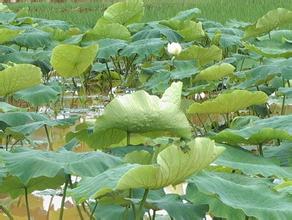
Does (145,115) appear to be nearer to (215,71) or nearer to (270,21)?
(215,71)

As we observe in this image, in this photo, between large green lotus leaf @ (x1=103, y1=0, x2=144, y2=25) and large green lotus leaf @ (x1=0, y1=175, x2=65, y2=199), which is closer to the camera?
large green lotus leaf @ (x1=0, y1=175, x2=65, y2=199)

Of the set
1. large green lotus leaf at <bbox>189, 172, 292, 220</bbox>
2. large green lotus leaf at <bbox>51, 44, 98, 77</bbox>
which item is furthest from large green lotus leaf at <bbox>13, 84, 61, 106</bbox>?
large green lotus leaf at <bbox>189, 172, 292, 220</bbox>

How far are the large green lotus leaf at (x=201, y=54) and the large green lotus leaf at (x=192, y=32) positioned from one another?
2.95ft

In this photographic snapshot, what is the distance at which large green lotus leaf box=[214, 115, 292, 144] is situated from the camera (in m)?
1.87

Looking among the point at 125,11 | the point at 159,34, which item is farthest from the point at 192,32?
the point at 125,11

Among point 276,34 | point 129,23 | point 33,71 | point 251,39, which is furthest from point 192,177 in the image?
point 129,23

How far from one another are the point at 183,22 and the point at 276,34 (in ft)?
3.27

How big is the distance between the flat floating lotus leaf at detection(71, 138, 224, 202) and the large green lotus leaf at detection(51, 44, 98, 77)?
175 centimetres

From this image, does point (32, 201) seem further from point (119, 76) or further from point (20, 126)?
point (119, 76)

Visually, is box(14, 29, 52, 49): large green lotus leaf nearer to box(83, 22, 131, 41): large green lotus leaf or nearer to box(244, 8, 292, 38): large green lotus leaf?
box(83, 22, 131, 41): large green lotus leaf

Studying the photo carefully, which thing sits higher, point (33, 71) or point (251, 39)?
point (33, 71)

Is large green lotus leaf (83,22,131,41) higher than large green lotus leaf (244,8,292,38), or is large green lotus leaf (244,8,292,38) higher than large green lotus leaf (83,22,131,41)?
large green lotus leaf (244,8,292,38)

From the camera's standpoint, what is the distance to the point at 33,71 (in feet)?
8.98

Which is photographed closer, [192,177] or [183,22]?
[192,177]
